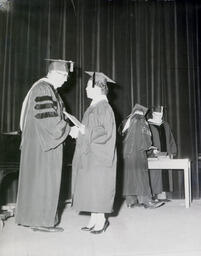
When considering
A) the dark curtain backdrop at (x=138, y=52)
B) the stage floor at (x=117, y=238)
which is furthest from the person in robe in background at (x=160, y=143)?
the stage floor at (x=117, y=238)

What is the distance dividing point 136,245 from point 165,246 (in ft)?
0.82

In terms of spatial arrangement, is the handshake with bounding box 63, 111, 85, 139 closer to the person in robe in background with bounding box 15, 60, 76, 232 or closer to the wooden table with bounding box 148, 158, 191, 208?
the person in robe in background with bounding box 15, 60, 76, 232

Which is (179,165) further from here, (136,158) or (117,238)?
(117,238)

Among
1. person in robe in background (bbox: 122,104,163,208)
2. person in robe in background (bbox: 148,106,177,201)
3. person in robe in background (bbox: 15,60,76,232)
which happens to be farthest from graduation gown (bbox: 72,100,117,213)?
person in robe in background (bbox: 148,106,177,201)

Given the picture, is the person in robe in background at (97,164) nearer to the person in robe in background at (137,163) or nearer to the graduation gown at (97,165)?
the graduation gown at (97,165)

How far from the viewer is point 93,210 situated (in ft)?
10.5

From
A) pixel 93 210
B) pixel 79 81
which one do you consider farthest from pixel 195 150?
pixel 93 210

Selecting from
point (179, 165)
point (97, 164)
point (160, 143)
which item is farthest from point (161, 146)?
point (97, 164)

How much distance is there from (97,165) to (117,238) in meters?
0.73

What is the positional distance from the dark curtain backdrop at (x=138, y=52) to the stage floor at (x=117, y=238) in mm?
2302

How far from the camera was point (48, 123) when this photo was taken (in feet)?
10.6

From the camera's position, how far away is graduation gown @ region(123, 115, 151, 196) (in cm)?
493

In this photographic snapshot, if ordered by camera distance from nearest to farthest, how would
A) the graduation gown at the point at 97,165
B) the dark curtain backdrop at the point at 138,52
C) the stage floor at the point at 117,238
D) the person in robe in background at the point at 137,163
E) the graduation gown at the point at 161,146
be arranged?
the stage floor at the point at 117,238
the graduation gown at the point at 97,165
the person in robe in background at the point at 137,163
the graduation gown at the point at 161,146
the dark curtain backdrop at the point at 138,52

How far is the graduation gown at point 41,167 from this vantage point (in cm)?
324
